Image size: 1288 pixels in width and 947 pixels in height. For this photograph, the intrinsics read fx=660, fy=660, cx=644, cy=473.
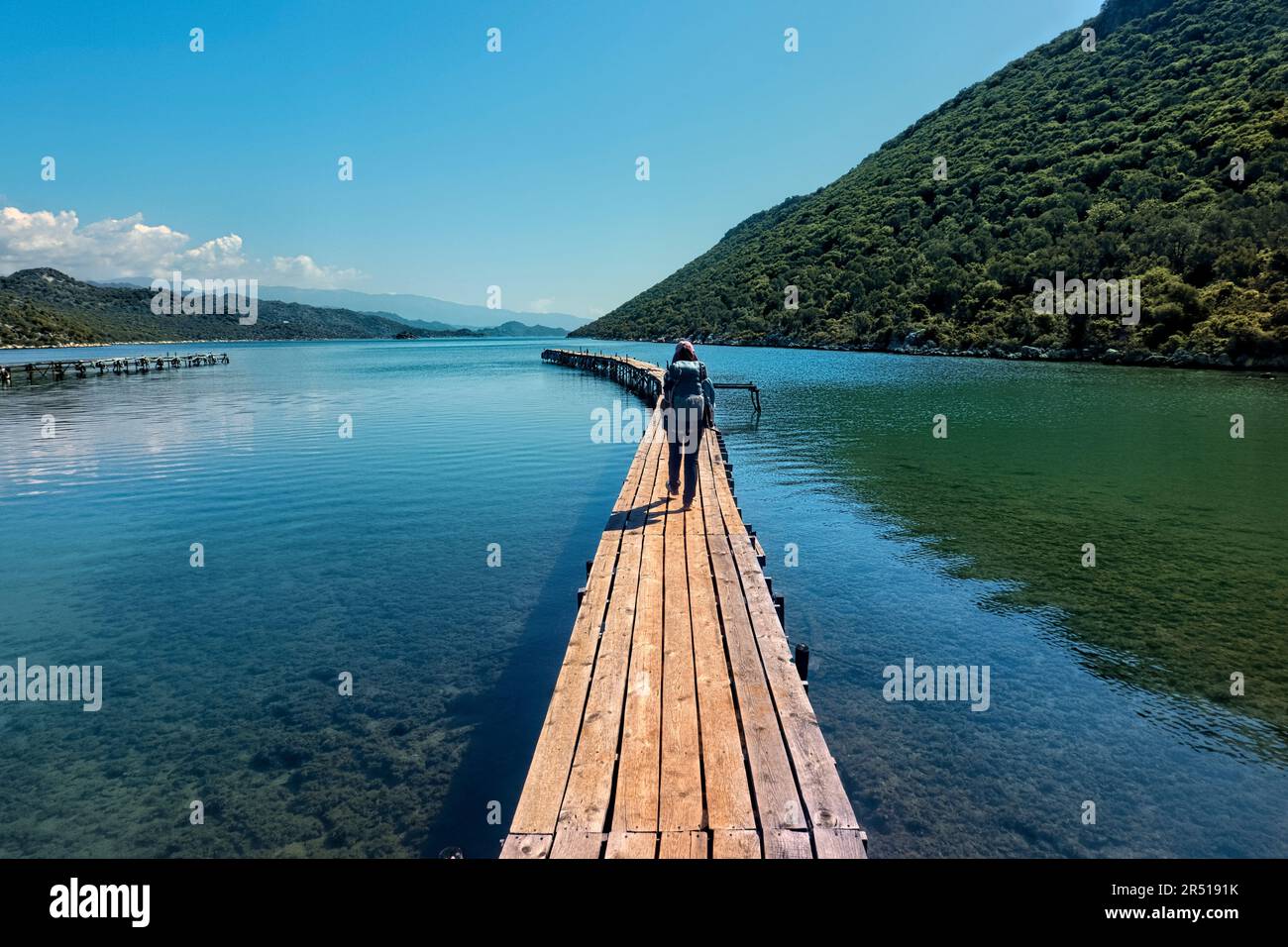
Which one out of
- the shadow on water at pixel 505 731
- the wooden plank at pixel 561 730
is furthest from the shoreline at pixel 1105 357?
the wooden plank at pixel 561 730

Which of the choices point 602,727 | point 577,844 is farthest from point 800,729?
point 577,844

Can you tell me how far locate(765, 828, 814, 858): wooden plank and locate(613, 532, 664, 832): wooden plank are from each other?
0.63 meters

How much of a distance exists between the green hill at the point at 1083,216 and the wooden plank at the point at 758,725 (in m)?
57.8

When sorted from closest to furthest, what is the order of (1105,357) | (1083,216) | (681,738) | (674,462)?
(681,738)
(674,462)
(1105,357)
(1083,216)

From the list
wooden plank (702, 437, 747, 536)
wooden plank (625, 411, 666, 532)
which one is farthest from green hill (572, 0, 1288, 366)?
wooden plank (625, 411, 666, 532)

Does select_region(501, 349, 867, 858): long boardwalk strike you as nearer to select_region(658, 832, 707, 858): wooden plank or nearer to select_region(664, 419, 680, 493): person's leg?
select_region(658, 832, 707, 858): wooden plank

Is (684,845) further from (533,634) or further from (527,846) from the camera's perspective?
(533,634)

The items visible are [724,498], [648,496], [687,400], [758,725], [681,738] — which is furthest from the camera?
[648,496]

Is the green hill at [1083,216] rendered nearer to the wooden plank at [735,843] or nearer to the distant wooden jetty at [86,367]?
the wooden plank at [735,843]

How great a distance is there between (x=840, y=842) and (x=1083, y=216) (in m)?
95.0

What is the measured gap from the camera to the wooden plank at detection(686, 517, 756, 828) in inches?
150

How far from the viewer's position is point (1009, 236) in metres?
84.8

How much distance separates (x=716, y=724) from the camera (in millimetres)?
4781

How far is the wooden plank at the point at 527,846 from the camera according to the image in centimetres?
340
